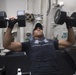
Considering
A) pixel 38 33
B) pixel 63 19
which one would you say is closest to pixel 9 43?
pixel 38 33

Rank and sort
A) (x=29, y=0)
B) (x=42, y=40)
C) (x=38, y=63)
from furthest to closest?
(x=29, y=0) < (x=42, y=40) < (x=38, y=63)

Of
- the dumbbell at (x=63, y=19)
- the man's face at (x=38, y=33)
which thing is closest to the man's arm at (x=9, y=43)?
the man's face at (x=38, y=33)

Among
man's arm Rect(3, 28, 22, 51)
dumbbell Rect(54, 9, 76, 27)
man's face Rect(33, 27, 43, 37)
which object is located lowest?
man's arm Rect(3, 28, 22, 51)

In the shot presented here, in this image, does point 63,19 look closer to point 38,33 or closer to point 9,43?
point 38,33

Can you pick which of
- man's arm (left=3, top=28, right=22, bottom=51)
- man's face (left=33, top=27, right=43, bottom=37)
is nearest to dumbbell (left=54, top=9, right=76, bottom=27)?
man's face (left=33, top=27, right=43, bottom=37)

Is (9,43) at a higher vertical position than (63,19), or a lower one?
lower

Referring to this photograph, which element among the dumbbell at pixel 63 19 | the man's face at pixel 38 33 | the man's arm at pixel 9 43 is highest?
the dumbbell at pixel 63 19

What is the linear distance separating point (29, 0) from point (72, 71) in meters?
1.56

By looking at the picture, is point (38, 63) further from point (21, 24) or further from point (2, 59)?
point (2, 59)

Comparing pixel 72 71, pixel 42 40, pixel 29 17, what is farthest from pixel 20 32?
pixel 72 71

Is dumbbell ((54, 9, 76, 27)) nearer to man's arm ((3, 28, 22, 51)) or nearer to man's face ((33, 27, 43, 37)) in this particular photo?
man's face ((33, 27, 43, 37))

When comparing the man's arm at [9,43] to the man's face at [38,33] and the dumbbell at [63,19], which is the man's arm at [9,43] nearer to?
the man's face at [38,33]

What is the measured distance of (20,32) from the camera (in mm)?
3623

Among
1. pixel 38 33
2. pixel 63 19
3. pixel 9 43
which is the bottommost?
pixel 9 43
